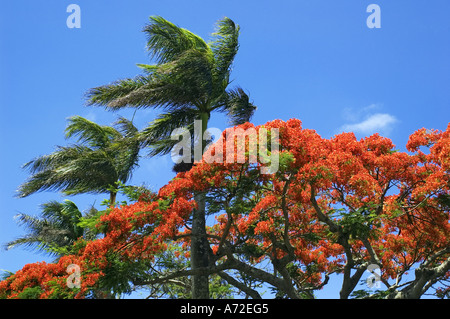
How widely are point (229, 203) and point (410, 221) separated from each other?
5033 millimetres

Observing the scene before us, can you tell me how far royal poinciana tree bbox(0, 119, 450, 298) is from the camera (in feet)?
36.9

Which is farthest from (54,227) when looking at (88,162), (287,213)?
(287,213)

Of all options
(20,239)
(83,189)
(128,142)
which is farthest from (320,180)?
(20,239)

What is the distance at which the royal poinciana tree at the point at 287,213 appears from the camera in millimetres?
11242

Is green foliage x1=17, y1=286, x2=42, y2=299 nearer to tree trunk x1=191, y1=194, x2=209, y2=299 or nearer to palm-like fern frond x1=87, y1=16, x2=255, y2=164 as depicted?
tree trunk x1=191, y1=194, x2=209, y2=299

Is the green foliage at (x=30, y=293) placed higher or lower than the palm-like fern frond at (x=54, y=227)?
lower

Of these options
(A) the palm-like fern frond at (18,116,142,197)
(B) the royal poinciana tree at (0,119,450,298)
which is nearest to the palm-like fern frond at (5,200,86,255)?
(A) the palm-like fern frond at (18,116,142,197)

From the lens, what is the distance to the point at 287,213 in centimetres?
1200

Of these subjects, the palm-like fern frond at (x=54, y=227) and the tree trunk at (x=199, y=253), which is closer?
the tree trunk at (x=199, y=253)
